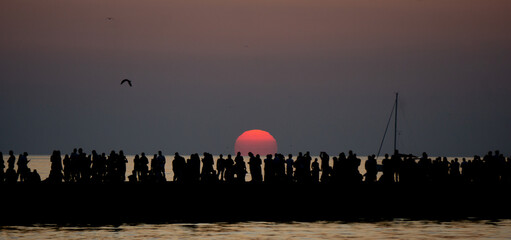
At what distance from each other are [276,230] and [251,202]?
24.2 feet

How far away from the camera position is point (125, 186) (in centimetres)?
4062

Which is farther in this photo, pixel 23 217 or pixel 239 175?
pixel 239 175

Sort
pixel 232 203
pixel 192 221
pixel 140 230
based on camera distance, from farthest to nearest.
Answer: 1. pixel 232 203
2. pixel 192 221
3. pixel 140 230

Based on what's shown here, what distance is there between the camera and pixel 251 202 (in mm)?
40438

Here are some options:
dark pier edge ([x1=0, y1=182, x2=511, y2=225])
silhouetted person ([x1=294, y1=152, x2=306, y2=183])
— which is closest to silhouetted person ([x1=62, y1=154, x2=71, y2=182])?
dark pier edge ([x1=0, y1=182, x2=511, y2=225])

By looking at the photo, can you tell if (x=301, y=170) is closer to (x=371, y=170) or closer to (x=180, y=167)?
(x=371, y=170)

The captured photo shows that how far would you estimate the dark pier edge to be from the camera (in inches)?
1511

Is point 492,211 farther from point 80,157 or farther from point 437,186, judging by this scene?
point 80,157

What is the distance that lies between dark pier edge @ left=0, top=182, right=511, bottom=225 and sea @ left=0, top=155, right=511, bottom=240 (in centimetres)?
252

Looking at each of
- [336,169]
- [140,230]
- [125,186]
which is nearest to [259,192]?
[336,169]

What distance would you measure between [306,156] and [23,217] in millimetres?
14458

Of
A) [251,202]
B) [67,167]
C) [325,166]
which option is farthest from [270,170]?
[67,167]

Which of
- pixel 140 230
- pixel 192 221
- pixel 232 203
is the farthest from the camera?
pixel 232 203

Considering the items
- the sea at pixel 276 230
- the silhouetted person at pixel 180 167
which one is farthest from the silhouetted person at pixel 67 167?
the sea at pixel 276 230
